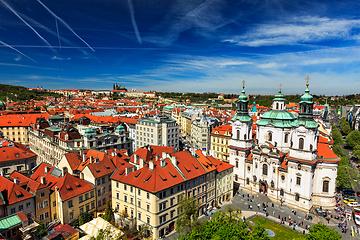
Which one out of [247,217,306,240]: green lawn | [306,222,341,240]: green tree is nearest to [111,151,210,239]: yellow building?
[247,217,306,240]: green lawn

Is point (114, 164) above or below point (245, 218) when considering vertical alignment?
above

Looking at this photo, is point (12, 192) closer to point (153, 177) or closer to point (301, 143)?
point (153, 177)

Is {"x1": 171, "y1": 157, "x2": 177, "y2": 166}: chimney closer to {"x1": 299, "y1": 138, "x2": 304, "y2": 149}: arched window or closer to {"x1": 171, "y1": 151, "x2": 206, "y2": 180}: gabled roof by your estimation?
{"x1": 171, "y1": 151, "x2": 206, "y2": 180}: gabled roof

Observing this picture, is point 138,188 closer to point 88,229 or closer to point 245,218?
point 88,229

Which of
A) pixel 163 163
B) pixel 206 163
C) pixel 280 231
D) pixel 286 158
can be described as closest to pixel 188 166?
pixel 206 163

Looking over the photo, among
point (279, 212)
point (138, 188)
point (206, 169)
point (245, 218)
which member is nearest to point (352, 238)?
point (279, 212)

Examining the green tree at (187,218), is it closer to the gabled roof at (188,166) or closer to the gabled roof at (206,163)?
the gabled roof at (188,166)

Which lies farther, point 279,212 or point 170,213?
point 279,212
